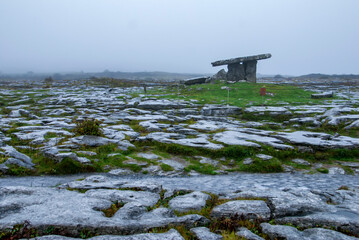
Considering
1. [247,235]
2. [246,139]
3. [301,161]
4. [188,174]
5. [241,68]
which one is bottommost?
[188,174]

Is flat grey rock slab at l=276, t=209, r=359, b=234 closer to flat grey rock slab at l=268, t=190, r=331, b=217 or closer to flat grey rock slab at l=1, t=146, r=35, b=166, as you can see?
flat grey rock slab at l=268, t=190, r=331, b=217

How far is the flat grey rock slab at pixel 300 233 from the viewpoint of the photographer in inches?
201

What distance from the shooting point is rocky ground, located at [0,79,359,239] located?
562 centimetres

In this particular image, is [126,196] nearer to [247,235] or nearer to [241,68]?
[247,235]

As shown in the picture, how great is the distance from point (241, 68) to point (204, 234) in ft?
161

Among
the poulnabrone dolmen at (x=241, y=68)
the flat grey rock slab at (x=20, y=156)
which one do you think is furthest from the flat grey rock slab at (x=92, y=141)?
the poulnabrone dolmen at (x=241, y=68)

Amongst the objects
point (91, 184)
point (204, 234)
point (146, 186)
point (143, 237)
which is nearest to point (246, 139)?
point (146, 186)

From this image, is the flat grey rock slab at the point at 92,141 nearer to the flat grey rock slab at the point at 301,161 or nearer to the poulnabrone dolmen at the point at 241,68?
the flat grey rock slab at the point at 301,161

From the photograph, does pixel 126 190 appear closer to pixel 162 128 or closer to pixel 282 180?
pixel 282 180

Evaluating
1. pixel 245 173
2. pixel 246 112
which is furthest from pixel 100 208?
pixel 246 112

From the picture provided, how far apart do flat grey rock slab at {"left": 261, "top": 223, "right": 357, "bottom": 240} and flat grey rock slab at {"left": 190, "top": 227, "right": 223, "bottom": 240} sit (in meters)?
1.30

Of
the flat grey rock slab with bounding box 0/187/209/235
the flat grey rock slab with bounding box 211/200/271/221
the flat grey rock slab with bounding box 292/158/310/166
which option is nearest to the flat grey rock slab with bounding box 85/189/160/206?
the flat grey rock slab with bounding box 0/187/209/235

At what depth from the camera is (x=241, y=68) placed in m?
50.3

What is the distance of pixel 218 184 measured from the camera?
10078 millimetres
